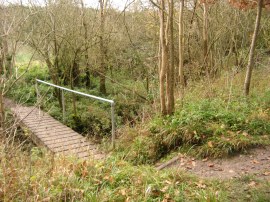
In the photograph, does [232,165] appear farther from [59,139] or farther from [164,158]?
[59,139]

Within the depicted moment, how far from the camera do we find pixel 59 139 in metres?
5.72

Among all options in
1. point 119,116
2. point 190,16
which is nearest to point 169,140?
point 119,116

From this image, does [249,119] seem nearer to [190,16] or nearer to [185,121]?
[185,121]

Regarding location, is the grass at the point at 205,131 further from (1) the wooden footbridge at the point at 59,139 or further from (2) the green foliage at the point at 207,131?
(1) the wooden footbridge at the point at 59,139

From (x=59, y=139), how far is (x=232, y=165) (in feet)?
11.5

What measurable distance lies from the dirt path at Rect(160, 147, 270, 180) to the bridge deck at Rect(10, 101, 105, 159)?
1588 millimetres

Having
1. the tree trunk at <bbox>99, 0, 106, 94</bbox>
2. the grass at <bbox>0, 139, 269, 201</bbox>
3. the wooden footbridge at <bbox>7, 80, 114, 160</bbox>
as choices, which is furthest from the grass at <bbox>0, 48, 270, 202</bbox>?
the tree trunk at <bbox>99, 0, 106, 94</bbox>

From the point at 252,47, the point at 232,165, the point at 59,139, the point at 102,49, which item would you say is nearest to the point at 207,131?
the point at 232,165

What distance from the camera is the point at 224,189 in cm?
322

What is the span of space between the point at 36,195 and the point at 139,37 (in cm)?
957

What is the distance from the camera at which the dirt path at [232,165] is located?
12.1ft

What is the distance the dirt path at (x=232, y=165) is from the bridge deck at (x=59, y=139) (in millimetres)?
1588

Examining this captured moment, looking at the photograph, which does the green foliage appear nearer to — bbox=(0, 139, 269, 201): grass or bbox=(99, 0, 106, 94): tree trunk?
bbox=(0, 139, 269, 201): grass

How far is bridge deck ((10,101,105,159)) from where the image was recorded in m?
4.99
